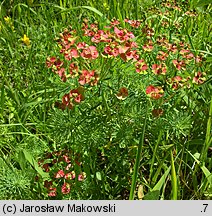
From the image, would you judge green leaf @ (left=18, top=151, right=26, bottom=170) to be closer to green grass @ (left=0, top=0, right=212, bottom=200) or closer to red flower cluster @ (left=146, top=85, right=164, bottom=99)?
green grass @ (left=0, top=0, right=212, bottom=200)

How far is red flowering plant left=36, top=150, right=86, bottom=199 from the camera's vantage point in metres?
1.56

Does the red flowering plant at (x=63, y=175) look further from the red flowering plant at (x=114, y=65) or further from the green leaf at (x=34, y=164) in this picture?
the red flowering plant at (x=114, y=65)

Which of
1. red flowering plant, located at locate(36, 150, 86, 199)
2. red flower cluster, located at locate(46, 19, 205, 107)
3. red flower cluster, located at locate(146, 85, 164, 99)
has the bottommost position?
A: red flowering plant, located at locate(36, 150, 86, 199)

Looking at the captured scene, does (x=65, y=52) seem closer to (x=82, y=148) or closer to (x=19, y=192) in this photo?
(x=82, y=148)

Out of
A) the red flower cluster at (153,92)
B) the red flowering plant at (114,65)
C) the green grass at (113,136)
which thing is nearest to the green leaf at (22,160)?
the green grass at (113,136)

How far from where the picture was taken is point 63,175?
61.9 inches

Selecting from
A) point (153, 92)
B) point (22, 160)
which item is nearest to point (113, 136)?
point (153, 92)

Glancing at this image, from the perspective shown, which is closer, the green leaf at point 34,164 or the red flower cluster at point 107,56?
the red flower cluster at point 107,56

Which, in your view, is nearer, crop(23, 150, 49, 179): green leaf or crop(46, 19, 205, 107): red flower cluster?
crop(46, 19, 205, 107): red flower cluster

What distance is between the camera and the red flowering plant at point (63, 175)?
1.56 m

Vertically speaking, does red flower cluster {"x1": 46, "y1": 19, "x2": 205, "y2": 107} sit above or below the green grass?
above

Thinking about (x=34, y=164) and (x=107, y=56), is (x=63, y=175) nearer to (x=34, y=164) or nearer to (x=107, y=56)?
(x=34, y=164)

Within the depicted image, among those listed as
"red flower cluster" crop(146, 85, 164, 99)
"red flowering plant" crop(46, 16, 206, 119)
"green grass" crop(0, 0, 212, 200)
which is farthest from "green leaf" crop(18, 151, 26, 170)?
"red flower cluster" crop(146, 85, 164, 99)

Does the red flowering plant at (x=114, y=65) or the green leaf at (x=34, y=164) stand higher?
the red flowering plant at (x=114, y=65)
